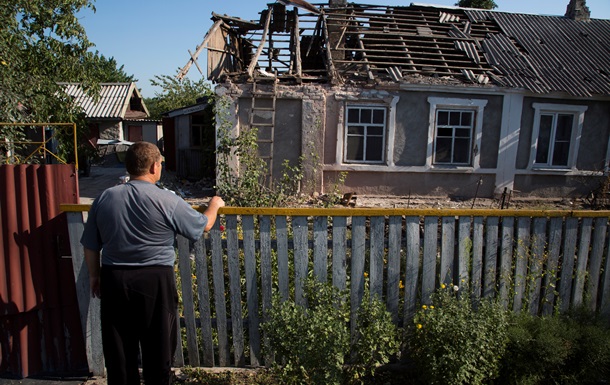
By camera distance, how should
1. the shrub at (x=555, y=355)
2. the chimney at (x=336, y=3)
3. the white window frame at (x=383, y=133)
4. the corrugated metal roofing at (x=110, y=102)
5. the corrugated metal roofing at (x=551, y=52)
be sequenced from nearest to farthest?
the shrub at (x=555, y=355) < the white window frame at (x=383, y=133) < the corrugated metal roofing at (x=551, y=52) < the chimney at (x=336, y=3) < the corrugated metal roofing at (x=110, y=102)

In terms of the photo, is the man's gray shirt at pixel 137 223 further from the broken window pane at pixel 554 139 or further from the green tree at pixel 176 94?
the green tree at pixel 176 94

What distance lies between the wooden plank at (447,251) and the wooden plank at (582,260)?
1.06 m

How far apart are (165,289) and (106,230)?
0.48 m

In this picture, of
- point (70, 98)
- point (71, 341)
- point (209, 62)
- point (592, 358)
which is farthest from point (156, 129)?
point (592, 358)

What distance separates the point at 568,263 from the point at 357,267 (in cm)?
171

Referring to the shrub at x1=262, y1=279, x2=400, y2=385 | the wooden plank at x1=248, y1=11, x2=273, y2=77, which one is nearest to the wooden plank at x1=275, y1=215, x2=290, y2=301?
the shrub at x1=262, y1=279, x2=400, y2=385

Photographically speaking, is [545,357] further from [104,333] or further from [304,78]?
[304,78]

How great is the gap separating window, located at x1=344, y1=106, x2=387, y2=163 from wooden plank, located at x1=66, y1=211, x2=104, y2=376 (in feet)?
26.2

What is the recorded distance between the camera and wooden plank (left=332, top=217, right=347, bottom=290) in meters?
2.94

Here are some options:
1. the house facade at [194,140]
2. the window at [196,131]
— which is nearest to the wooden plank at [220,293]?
the house facade at [194,140]

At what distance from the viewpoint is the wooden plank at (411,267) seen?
3.01 m

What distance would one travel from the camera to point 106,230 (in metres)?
2.29

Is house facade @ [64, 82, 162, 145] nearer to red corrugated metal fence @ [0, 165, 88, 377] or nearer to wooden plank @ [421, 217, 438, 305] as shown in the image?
red corrugated metal fence @ [0, 165, 88, 377]

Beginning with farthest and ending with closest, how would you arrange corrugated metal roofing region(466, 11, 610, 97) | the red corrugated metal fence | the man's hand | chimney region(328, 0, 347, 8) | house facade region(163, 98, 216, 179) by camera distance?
house facade region(163, 98, 216, 179)
chimney region(328, 0, 347, 8)
corrugated metal roofing region(466, 11, 610, 97)
the red corrugated metal fence
the man's hand
